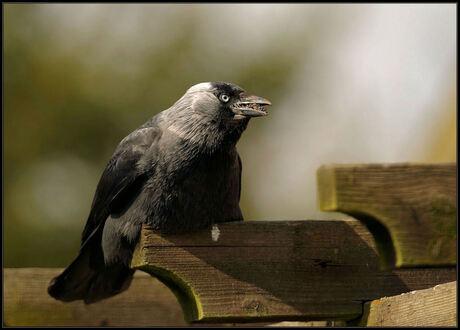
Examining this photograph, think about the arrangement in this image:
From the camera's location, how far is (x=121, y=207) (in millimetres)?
3967

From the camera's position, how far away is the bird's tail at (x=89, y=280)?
13.8ft

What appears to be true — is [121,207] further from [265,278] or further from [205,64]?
[205,64]

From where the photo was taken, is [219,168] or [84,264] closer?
[219,168]

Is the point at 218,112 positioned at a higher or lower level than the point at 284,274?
higher

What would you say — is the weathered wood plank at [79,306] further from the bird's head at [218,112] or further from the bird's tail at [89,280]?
the bird's head at [218,112]

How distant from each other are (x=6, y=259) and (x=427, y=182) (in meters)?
7.87

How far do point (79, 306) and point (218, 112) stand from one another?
1383mm

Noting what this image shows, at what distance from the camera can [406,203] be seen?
6.54 feet

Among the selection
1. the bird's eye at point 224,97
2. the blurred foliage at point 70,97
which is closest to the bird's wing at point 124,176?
the bird's eye at point 224,97

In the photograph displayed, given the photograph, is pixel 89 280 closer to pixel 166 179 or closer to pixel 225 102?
pixel 166 179

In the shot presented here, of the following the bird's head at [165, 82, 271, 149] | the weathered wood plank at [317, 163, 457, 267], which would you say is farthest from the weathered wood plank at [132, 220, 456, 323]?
the weathered wood plank at [317, 163, 457, 267]

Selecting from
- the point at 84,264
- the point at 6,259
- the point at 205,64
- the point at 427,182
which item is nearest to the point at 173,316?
the point at 84,264

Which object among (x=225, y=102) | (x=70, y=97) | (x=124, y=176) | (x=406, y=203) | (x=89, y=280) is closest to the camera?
(x=406, y=203)

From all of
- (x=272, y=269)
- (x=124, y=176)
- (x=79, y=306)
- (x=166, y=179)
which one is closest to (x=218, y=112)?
(x=166, y=179)
